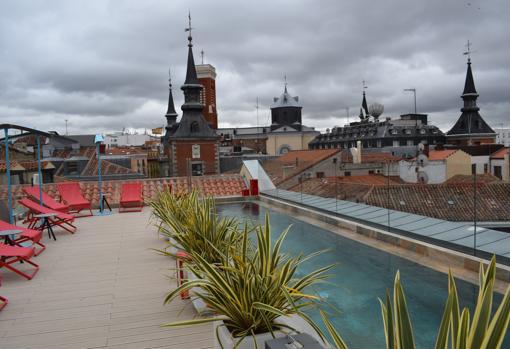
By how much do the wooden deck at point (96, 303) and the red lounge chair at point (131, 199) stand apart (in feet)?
11.0

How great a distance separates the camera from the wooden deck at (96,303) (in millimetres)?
2977

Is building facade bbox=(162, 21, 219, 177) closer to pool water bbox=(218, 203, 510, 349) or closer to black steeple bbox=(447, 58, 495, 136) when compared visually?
pool water bbox=(218, 203, 510, 349)

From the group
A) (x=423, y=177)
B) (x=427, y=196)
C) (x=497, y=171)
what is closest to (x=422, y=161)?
(x=423, y=177)

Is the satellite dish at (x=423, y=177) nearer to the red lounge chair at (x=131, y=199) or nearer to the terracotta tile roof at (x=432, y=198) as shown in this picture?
the terracotta tile roof at (x=432, y=198)

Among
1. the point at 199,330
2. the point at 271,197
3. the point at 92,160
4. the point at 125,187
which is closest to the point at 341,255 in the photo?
the point at 199,330

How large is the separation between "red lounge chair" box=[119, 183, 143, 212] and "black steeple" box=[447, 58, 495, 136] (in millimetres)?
62697

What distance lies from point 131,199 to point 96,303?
6073 millimetres

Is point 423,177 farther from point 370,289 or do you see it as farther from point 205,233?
point 205,233

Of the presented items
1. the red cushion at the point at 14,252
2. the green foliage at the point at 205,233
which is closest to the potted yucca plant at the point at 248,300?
the green foliage at the point at 205,233

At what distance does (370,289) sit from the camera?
3.75m

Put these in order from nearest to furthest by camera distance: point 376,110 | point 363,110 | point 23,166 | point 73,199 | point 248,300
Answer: point 248,300
point 73,199
point 23,166
point 376,110
point 363,110

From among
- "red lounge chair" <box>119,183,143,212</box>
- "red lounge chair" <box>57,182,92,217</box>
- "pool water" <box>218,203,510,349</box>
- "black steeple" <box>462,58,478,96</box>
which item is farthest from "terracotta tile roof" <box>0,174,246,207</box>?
"black steeple" <box>462,58,478,96</box>

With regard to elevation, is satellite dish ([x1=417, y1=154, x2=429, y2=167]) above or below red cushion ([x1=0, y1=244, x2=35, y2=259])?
above

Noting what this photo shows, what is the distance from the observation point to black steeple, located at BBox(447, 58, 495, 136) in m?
61.8
